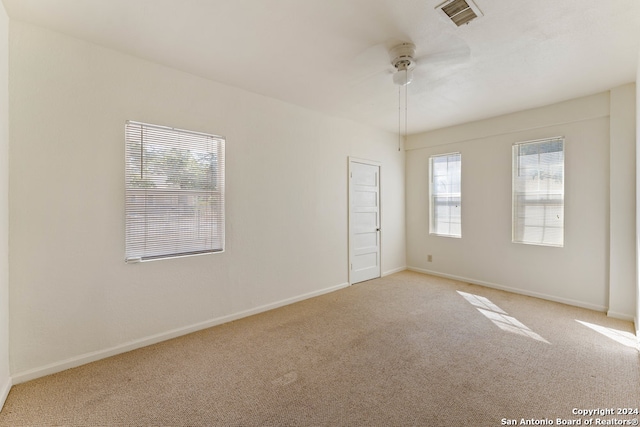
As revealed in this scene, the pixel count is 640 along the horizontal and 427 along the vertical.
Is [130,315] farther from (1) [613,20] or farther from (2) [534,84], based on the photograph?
(2) [534,84]

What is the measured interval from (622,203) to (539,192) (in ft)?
2.85

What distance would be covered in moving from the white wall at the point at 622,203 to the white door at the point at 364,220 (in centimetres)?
302

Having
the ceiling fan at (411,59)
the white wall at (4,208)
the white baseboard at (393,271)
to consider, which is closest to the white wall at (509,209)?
the white baseboard at (393,271)

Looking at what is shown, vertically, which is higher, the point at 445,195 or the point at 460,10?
the point at 460,10

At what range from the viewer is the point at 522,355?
97.8 inches

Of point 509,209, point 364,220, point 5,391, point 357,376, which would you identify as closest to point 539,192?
point 509,209

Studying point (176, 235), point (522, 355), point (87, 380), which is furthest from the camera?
point (176, 235)

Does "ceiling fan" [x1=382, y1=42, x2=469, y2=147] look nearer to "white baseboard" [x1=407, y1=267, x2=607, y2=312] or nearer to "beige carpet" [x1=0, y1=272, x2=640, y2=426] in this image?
"beige carpet" [x1=0, y1=272, x2=640, y2=426]

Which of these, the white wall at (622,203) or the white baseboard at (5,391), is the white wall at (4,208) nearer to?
the white baseboard at (5,391)

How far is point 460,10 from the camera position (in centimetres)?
198

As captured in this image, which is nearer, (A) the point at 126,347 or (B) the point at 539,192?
(A) the point at 126,347

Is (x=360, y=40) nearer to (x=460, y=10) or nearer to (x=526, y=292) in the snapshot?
(x=460, y=10)

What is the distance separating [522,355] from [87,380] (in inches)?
142

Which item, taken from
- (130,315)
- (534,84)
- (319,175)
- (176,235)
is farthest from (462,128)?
(130,315)
